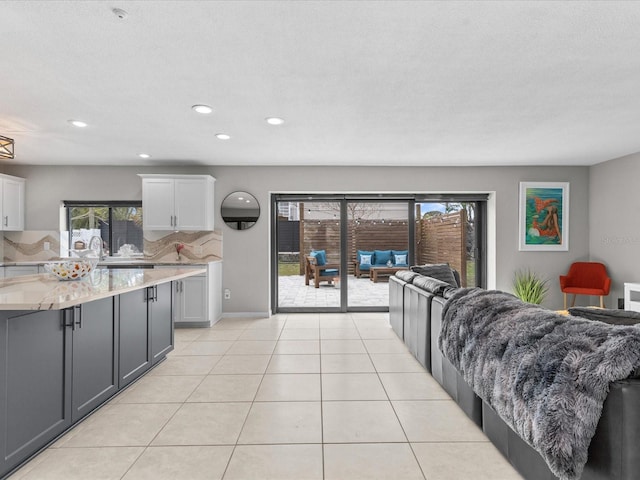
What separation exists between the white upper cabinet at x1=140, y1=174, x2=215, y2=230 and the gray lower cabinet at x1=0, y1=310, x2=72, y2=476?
3.01 metres

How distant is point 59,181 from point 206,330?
10.7ft

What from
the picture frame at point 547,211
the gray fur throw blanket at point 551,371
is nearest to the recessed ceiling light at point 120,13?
the gray fur throw blanket at point 551,371

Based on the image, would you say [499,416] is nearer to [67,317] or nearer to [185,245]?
[67,317]

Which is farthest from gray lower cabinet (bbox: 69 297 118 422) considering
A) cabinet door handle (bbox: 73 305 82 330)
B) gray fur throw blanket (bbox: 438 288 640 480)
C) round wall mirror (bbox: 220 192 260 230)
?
round wall mirror (bbox: 220 192 260 230)

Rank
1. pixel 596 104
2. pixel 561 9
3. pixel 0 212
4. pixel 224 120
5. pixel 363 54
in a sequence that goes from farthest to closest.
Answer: pixel 0 212, pixel 224 120, pixel 596 104, pixel 363 54, pixel 561 9

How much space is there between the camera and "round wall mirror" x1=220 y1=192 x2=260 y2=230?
5254 mm

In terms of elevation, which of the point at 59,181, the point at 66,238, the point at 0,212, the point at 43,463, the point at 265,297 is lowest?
the point at 43,463

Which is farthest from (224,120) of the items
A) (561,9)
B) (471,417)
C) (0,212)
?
(0,212)

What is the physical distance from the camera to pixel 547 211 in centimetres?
530

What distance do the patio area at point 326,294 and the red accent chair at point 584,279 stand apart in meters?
2.57

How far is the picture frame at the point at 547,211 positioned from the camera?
529cm

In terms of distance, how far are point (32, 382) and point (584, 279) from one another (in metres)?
6.22

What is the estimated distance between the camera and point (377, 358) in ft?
11.1

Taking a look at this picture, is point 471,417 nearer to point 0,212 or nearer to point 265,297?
point 265,297
